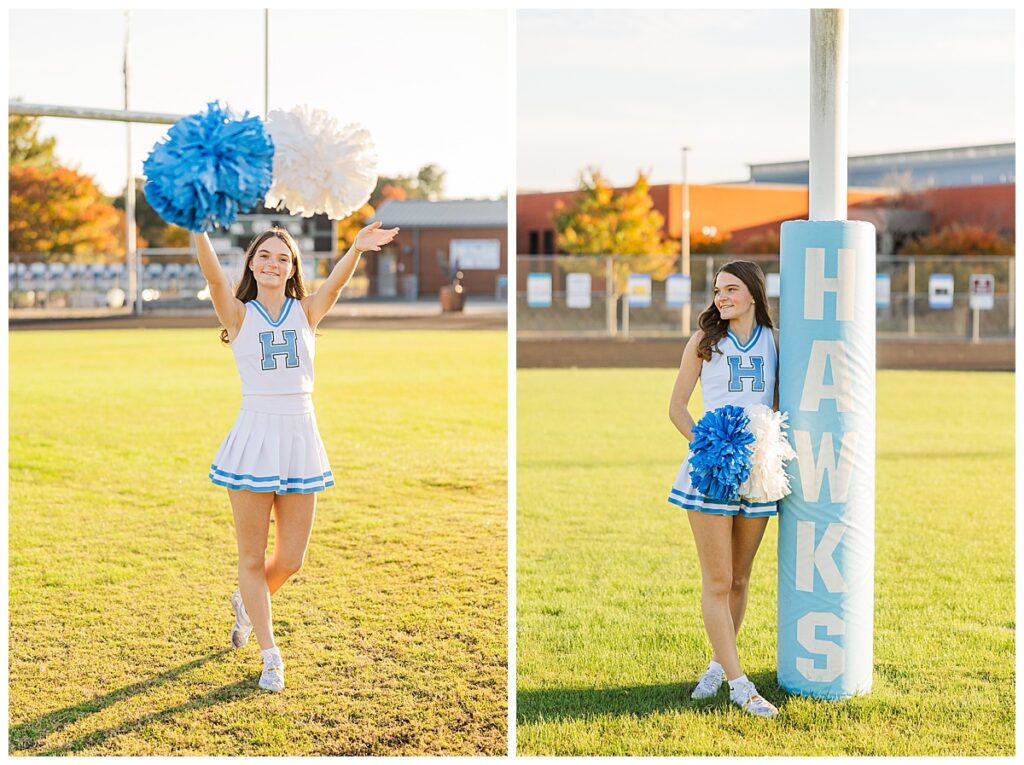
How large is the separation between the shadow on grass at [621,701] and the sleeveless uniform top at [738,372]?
3.30 feet

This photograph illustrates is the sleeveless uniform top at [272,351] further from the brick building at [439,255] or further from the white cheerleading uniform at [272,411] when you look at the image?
the brick building at [439,255]

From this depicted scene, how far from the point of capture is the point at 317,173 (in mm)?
3930

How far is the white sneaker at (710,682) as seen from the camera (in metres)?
4.07

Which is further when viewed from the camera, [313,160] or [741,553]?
[741,553]

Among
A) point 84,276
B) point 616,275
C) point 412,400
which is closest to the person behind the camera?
point 412,400

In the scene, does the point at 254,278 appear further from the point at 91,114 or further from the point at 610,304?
the point at 610,304

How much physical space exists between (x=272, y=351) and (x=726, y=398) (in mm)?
1568

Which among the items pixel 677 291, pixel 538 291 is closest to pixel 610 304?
pixel 538 291

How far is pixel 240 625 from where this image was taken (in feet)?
15.2

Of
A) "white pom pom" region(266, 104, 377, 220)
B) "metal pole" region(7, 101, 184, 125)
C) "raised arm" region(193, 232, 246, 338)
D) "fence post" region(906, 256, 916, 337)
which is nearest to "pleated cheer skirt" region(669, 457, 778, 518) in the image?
"white pom pom" region(266, 104, 377, 220)

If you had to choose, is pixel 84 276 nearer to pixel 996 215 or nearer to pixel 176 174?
pixel 996 215

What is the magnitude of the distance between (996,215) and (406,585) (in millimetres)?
33466

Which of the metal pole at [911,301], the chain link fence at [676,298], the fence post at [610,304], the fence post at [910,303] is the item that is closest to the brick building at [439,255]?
the chain link fence at [676,298]

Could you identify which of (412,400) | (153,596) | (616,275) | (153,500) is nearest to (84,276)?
(616,275)
